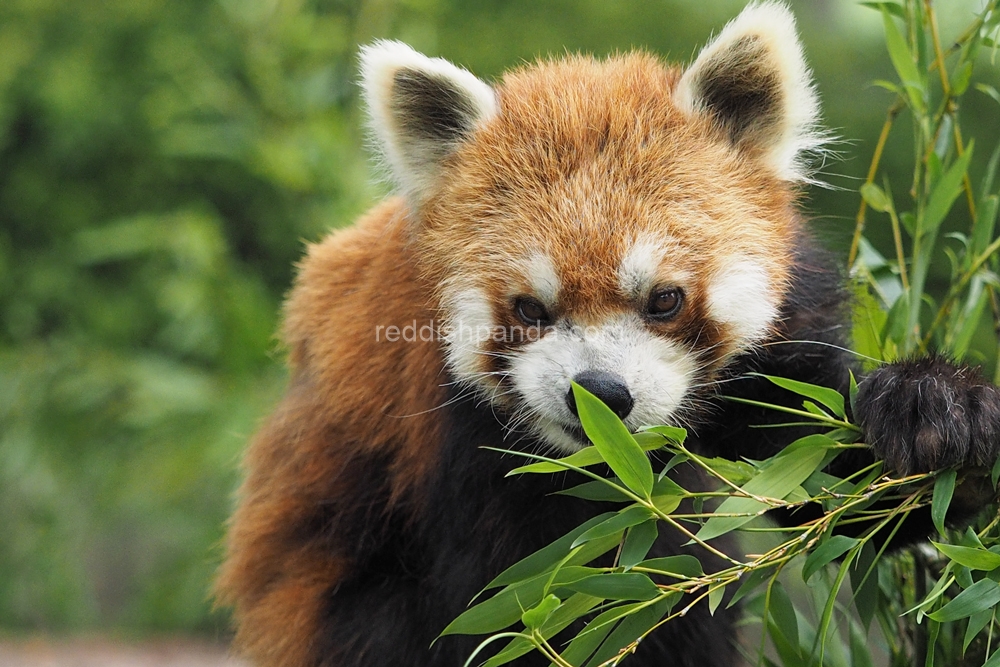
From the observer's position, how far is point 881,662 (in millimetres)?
5004

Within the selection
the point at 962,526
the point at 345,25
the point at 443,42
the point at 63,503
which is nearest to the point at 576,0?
the point at 443,42

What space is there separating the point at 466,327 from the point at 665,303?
1.54 ft

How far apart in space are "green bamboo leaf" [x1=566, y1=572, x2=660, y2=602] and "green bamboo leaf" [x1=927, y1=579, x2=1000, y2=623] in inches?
22.0

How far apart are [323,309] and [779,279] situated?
1358 mm

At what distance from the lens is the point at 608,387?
2141 mm

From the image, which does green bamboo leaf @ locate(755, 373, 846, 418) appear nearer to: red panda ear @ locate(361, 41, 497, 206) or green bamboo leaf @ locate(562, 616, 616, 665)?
green bamboo leaf @ locate(562, 616, 616, 665)

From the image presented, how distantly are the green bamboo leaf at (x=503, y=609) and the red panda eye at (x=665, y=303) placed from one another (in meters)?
0.60

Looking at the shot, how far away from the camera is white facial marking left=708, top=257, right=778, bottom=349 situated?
2326 mm

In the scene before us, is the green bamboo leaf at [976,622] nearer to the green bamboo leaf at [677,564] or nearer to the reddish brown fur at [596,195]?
the green bamboo leaf at [677,564]

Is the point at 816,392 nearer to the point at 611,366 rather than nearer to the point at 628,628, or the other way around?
the point at 611,366

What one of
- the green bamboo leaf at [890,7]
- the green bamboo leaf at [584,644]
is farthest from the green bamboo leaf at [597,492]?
the green bamboo leaf at [890,7]

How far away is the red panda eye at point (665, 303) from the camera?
2250 millimetres

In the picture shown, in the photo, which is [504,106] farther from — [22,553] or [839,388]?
[22,553]

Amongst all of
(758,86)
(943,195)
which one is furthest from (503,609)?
(943,195)
